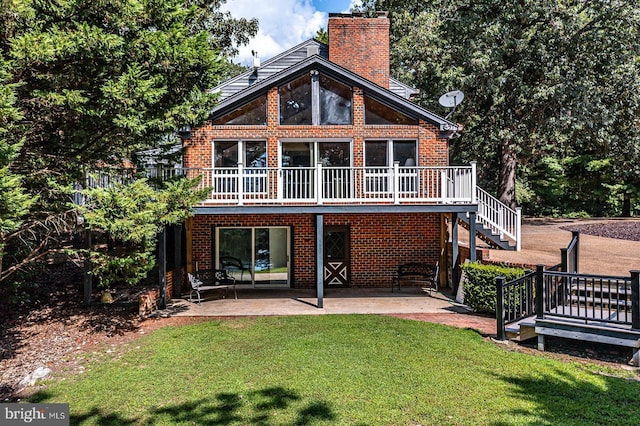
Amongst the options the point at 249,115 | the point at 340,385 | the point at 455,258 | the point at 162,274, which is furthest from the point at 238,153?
the point at 340,385

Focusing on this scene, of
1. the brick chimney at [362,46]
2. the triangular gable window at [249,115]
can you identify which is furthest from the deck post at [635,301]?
the brick chimney at [362,46]

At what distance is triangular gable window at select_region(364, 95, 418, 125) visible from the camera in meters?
13.2

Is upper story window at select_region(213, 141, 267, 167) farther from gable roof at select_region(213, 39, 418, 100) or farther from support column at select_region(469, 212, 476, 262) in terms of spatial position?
support column at select_region(469, 212, 476, 262)

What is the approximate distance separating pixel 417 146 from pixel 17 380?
1141cm

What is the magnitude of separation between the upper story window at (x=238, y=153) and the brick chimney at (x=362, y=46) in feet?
14.8

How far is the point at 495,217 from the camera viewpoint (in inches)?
518

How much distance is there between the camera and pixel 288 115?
13.2 m

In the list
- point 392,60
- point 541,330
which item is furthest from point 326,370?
point 392,60

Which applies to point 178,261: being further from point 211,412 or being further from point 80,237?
point 211,412

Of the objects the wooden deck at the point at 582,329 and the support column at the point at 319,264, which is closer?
the wooden deck at the point at 582,329

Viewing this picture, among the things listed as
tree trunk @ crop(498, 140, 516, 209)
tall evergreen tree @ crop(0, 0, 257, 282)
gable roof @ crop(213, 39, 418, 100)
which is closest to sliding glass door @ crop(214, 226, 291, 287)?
tall evergreen tree @ crop(0, 0, 257, 282)

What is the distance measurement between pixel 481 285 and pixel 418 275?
3.31 metres

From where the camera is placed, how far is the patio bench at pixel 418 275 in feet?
42.3

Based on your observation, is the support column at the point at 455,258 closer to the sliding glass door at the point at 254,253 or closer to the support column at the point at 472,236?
the support column at the point at 472,236
